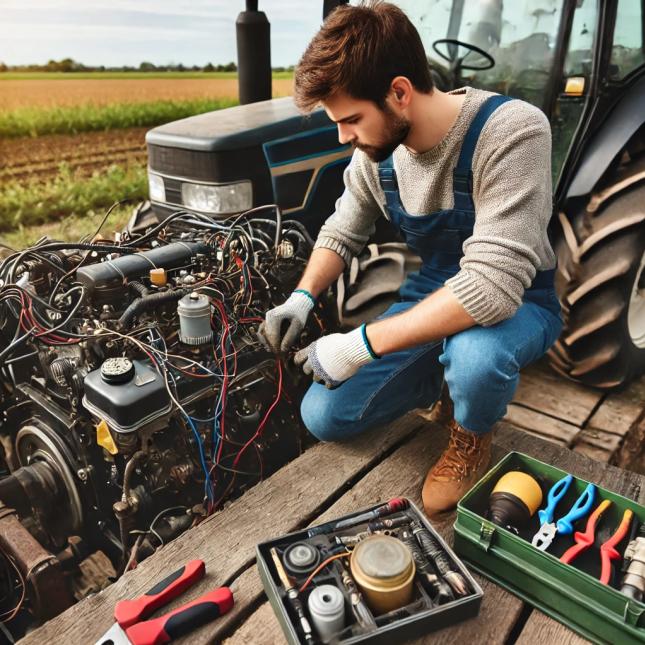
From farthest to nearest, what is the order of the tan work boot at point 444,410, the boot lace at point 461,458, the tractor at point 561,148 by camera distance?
the tractor at point 561,148, the tan work boot at point 444,410, the boot lace at point 461,458

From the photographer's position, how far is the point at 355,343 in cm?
149

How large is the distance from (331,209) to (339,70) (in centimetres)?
122

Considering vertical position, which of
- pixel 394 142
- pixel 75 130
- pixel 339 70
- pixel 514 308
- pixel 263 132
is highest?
pixel 339 70

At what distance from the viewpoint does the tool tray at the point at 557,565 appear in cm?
114

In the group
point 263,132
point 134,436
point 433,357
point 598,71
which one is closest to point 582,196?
point 598,71

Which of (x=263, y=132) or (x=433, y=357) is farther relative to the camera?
(x=263, y=132)

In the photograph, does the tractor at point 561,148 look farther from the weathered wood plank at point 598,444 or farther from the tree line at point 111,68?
the tree line at point 111,68

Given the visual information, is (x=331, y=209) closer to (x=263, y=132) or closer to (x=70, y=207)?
(x=263, y=132)

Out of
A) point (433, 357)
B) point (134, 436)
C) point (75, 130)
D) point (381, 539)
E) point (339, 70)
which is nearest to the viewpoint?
point (381, 539)

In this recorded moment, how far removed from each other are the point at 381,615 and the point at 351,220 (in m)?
1.11

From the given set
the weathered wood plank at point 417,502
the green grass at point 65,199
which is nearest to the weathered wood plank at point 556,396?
the weathered wood plank at point 417,502

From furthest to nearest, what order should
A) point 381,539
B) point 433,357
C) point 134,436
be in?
point 433,357, point 134,436, point 381,539

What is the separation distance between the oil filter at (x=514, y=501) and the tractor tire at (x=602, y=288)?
1.04 metres

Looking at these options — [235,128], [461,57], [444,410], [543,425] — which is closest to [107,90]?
[235,128]
